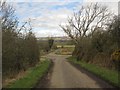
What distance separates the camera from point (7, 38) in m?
20.2

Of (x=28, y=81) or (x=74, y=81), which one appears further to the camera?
(x=74, y=81)

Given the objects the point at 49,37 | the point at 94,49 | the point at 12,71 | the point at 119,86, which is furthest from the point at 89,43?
the point at 49,37

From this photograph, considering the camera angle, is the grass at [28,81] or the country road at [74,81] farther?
the country road at [74,81]

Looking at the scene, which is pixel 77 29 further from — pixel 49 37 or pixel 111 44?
pixel 49 37

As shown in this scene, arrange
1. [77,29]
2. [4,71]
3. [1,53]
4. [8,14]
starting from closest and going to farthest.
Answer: [1,53] < [4,71] < [8,14] < [77,29]

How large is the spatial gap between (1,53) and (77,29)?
64237 mm

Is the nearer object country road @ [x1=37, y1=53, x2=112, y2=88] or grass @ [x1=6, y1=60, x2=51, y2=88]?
grass @ [x1=6, y1=60, x2=51, y2=88]

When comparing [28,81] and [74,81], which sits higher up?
[28,81]

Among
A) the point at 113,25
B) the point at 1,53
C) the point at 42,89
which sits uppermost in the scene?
the point at 113,25

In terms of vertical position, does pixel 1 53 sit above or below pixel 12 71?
above

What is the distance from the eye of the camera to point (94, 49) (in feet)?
147

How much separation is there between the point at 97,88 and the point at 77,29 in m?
66.4

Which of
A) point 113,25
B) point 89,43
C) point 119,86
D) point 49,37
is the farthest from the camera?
point 49,37

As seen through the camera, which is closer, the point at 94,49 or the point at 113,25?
the point at 113,25
